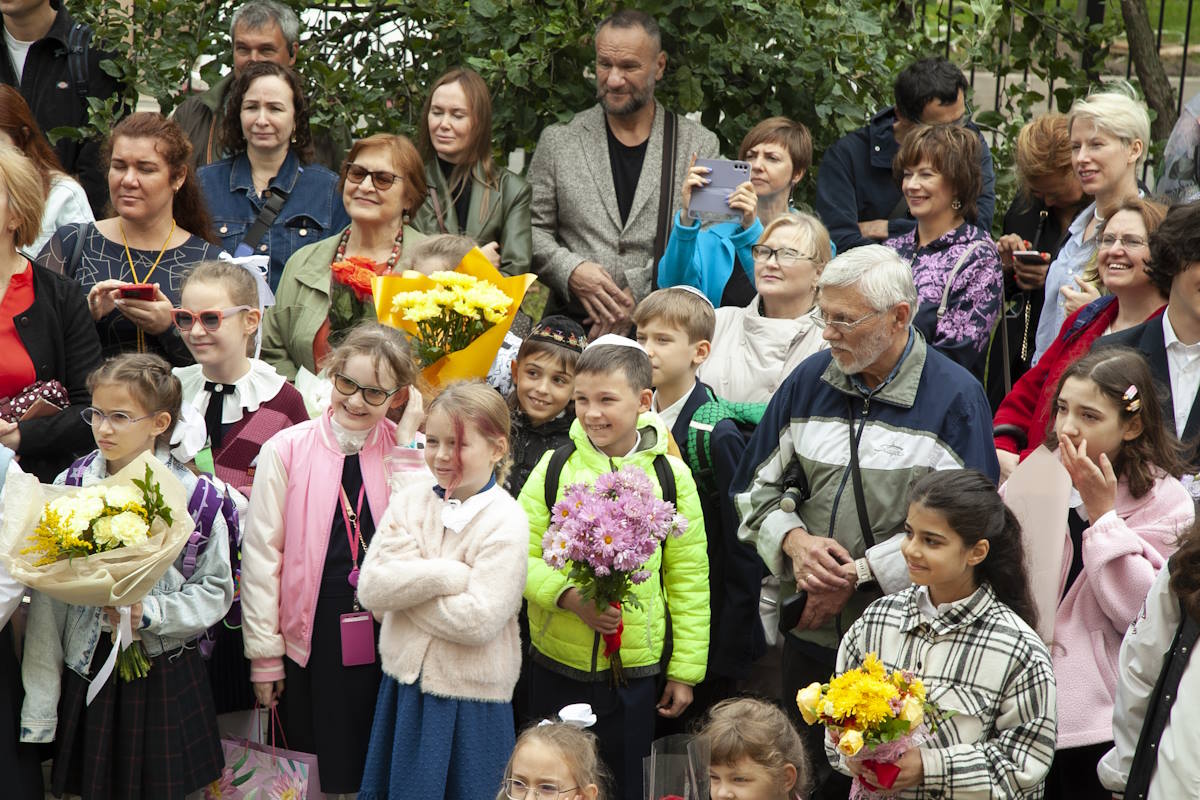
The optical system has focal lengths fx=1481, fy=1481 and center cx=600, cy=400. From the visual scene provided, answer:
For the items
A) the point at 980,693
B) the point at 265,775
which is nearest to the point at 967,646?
the point at 980,693

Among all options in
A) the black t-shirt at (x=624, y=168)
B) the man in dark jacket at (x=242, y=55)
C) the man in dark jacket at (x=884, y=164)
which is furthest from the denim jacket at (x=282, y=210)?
the man in dark jacket at (x=884, y=164)

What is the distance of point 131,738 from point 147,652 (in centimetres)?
27

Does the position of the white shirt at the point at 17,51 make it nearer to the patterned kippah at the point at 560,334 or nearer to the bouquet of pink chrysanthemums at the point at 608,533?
the patterned kippah at the point at 560,334

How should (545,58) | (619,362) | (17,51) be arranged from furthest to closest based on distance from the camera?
(545,58)
(17,51)
(619,362)

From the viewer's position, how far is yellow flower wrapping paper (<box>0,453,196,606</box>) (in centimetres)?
438

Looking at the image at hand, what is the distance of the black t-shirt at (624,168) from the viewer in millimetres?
6777

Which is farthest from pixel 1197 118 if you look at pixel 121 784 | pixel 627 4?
pixel 121 784

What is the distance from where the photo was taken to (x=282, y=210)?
6.41 m

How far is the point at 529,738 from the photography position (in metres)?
4.11

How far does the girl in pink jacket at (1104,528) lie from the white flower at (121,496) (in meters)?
2.75

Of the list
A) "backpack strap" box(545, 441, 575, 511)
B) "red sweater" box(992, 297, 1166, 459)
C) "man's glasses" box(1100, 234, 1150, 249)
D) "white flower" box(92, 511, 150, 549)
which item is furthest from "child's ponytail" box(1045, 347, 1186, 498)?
"white flower" box(92, 511, 150, 549)

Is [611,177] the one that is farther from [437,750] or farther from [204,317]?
[437,750]

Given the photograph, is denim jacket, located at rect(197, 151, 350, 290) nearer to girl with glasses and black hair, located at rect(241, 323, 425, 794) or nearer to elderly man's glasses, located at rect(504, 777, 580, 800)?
girl with glasses and black hair, located at rect(241, 323, 425, 794)

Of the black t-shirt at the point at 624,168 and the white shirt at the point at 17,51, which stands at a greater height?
the white shirt at the point at 17,51
